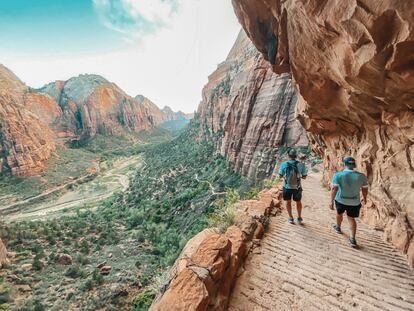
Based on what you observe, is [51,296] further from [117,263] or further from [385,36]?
[385,36]

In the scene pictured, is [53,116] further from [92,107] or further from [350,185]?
[350,185]

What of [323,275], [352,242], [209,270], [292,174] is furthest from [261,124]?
[209,270]

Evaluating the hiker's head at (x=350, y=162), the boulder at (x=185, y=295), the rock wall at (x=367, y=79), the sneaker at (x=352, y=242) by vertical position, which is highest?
the rock wall at (x=367, y=79)

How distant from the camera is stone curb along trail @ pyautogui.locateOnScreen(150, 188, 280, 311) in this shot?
339 cm

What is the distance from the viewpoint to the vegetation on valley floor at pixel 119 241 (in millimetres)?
14266

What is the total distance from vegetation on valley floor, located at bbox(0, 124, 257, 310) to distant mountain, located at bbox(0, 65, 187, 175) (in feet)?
112

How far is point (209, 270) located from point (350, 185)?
323cm

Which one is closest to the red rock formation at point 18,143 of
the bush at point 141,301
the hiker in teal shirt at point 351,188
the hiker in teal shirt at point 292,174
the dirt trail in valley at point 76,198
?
the dirt trail in valley at point 76,198

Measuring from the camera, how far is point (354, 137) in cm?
761

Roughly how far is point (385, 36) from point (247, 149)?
1011 inches

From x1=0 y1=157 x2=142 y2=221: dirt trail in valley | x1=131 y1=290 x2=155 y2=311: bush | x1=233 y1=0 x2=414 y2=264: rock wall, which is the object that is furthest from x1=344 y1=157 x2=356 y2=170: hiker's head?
x1=0 y1=157 x2=142 y2=221: dirt trail in valley

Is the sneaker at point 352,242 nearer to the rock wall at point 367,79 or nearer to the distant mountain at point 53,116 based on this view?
the rock wall at point 367,79

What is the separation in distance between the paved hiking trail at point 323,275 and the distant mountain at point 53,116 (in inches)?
2598

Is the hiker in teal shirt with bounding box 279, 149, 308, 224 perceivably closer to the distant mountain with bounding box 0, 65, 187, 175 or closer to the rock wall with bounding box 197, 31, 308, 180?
the rock wall with bounding box 197, 31, 308, 180
